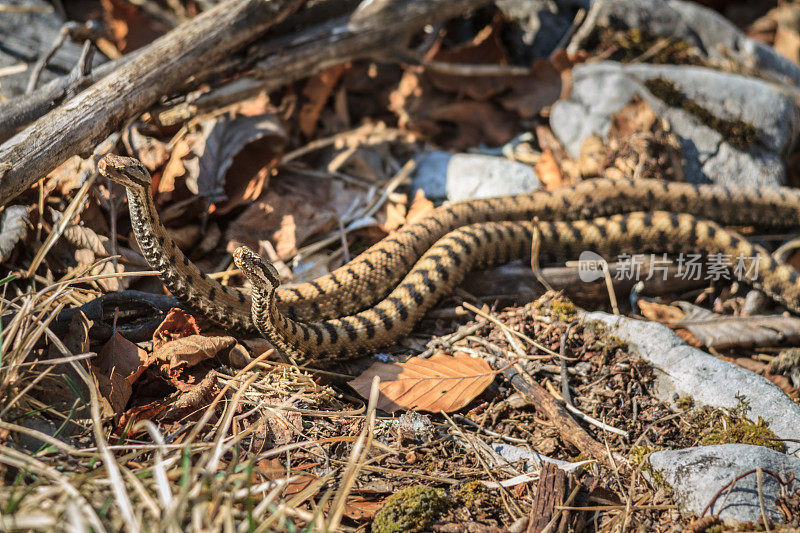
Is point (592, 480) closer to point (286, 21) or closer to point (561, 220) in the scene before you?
point (561, 220)

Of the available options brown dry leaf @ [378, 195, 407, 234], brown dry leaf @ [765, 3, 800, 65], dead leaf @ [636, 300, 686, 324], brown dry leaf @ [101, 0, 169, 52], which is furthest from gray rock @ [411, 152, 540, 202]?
brown dry leaf @ [765, 3, 800, 65]

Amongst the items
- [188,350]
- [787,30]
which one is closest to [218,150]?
[188,350]

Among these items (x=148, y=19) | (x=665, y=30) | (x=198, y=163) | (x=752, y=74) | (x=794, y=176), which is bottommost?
(x=794, y=176)

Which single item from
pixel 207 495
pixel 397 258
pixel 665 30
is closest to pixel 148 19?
pixel 397 258

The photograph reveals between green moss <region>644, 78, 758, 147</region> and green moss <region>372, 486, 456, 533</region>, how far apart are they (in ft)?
16.0

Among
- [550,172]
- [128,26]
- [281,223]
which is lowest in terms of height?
[550,172]

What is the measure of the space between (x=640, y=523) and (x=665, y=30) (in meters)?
5.85

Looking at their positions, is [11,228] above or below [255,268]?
above

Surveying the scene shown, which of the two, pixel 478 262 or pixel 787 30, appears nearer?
pixel 478 262

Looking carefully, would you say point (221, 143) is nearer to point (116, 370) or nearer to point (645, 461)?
point (116, 370)

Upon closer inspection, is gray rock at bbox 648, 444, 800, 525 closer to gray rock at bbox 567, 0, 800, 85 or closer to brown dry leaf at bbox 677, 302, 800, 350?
brown dry leaf at bbox 677, 302, 800, 350

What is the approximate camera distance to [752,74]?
22.9 ft

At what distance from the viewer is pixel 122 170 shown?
3262 millimetres

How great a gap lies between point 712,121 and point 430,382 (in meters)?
4.29
